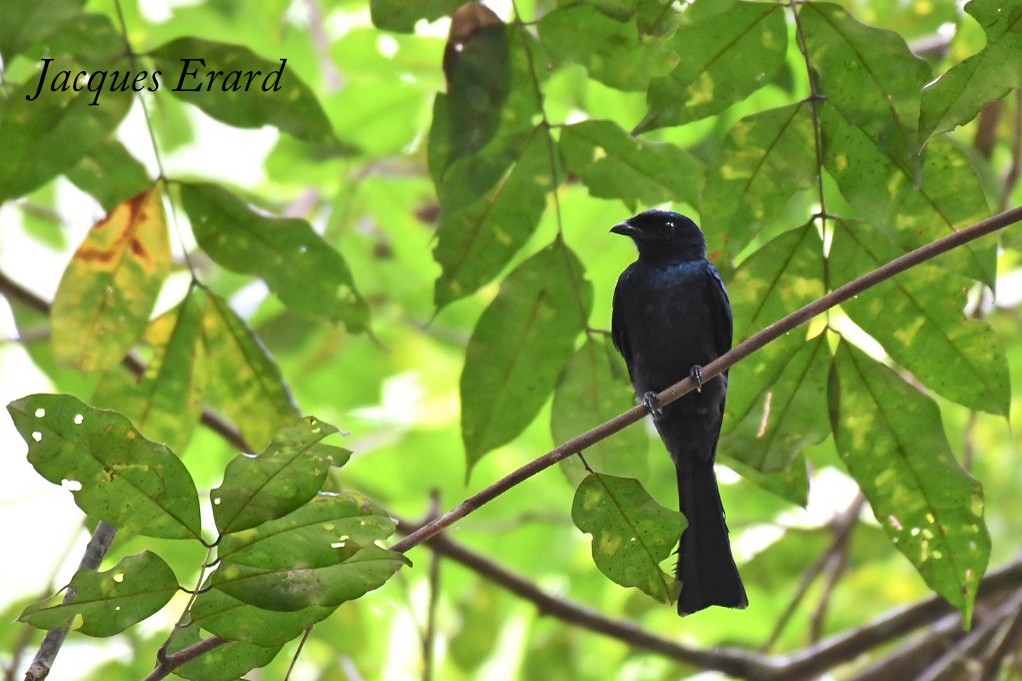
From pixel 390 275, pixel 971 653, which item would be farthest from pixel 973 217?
pixel 390 275

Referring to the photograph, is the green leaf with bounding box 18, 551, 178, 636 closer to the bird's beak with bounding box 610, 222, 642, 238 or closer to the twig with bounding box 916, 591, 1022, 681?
the bird's beak with bounding box 610, 222, 642, 238

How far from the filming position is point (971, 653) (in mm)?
4082

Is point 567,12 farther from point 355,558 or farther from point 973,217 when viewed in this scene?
point 355,558

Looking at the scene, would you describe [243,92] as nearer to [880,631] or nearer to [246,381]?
[246,381]

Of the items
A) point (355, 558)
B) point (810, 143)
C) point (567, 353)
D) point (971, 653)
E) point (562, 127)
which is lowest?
point (355, 558)

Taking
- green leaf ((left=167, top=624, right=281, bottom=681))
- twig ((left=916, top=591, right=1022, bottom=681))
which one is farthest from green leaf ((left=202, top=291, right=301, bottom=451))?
twig ((left=916, top=591, right=1022, bottom=681))

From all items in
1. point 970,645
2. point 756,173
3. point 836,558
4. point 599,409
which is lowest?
point 970,645

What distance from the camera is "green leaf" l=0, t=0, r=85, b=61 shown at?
255 centimetres

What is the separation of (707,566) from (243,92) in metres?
1.69

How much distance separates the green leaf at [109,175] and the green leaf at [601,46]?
1263 mm

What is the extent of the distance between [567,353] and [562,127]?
536mm

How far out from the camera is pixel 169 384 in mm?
2949

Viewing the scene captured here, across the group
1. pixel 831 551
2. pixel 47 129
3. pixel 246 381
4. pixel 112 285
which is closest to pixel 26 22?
pixel 47 129

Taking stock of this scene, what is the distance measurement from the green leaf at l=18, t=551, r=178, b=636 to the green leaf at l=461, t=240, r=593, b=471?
91 cm
